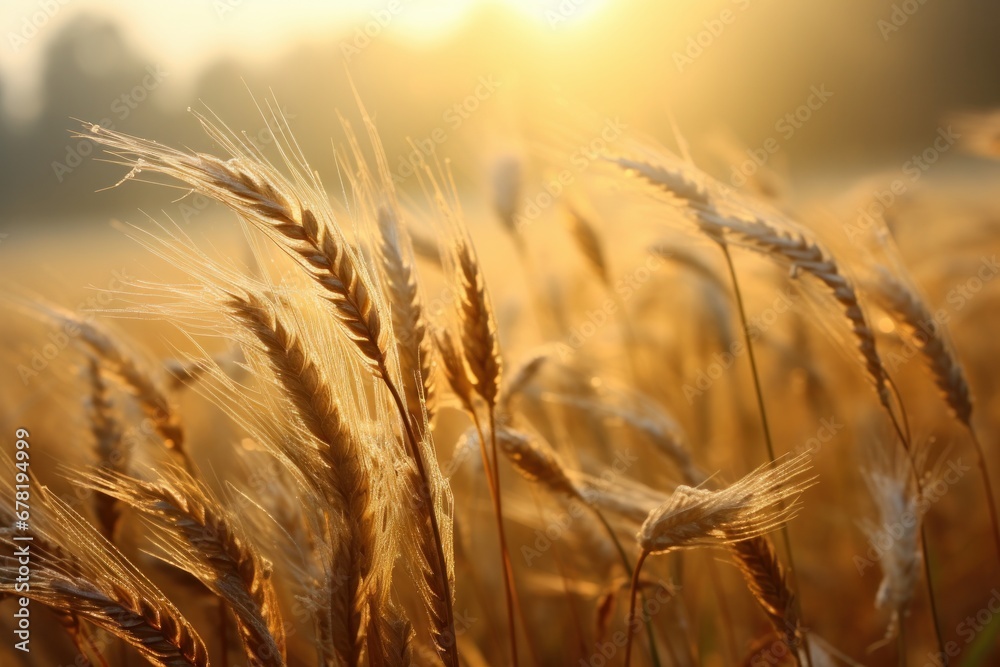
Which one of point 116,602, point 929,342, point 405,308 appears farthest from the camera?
point 929,342

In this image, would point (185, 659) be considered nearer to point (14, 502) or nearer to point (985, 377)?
point (14, 502)

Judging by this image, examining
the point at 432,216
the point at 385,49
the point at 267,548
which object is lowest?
the point at 267,548

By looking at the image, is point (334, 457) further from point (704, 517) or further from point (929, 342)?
point (929, 342)

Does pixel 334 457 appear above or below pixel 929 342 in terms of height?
below

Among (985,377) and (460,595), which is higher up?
(985,377)

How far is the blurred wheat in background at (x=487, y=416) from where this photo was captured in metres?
1.03

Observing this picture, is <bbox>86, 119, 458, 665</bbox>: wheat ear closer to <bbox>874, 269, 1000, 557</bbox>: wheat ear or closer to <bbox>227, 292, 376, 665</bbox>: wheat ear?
<bbox>227, 292, 376, 665</bbox>: wheat ear

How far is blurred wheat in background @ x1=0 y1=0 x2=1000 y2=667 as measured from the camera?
1.03m

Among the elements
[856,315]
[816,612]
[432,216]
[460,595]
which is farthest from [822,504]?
[432,216]

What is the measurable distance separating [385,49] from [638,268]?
13.0 meters

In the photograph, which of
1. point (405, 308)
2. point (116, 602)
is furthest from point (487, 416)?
point (116, 602)

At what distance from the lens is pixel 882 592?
4.82ft

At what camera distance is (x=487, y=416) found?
4.88 ft

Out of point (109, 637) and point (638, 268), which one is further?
point (638, 268)
